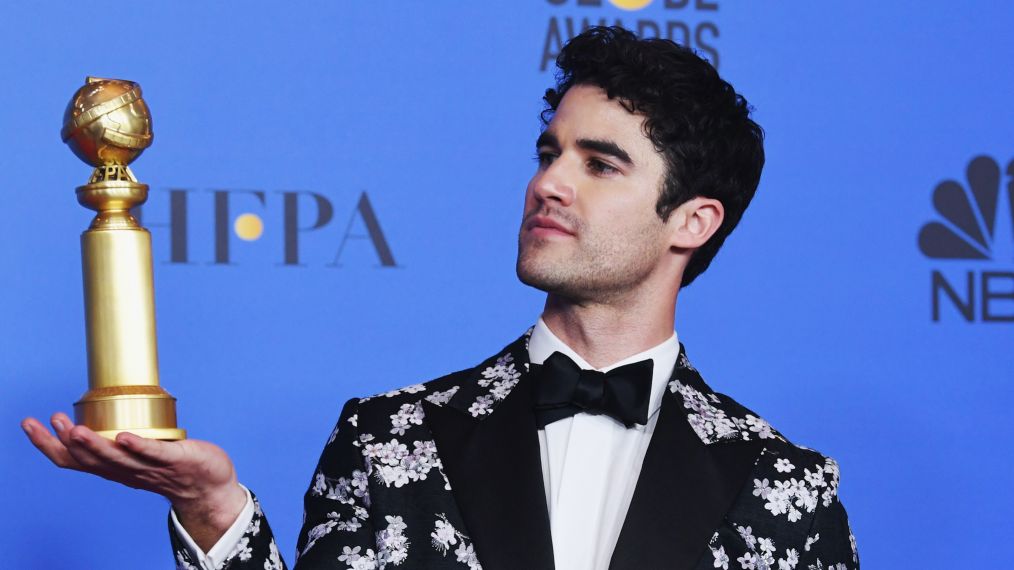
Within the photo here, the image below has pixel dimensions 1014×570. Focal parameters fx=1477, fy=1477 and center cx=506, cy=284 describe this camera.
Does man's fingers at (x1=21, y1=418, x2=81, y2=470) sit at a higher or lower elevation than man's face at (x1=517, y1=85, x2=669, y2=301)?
lower

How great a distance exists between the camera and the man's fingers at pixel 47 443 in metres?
1.47

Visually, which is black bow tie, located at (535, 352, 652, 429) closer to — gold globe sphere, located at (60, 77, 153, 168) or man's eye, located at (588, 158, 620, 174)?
man's eye, located at (588, 158, 620, 174)

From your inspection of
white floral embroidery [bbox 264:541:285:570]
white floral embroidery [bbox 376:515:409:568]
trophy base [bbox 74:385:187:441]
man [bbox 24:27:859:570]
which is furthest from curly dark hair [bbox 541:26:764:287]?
trophy base [bbox 74:385:187:441]

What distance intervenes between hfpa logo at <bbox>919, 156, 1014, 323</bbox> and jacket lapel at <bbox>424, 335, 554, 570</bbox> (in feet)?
3.52

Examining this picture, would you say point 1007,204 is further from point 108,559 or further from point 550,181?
point 108,559

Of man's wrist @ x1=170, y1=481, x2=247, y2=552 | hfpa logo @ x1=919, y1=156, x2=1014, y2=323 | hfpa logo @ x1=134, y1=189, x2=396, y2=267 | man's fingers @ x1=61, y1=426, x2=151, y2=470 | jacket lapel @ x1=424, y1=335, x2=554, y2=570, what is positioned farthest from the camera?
hfpa logo @ x1=919, y1=156, x2=1014, y2=323

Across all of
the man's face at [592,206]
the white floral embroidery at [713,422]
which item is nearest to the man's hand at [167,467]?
the man's face at [592,206]

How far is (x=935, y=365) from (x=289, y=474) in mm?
1222

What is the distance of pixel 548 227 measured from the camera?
2041 millimetres

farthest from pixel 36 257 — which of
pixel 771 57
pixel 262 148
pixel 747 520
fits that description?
pixel 771 57

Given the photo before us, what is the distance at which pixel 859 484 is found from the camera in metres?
2.70


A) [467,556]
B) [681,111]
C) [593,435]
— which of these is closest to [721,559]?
[593,435]

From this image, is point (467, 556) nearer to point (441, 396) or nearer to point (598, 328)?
point (441, 396)

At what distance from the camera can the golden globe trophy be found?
1.53m
